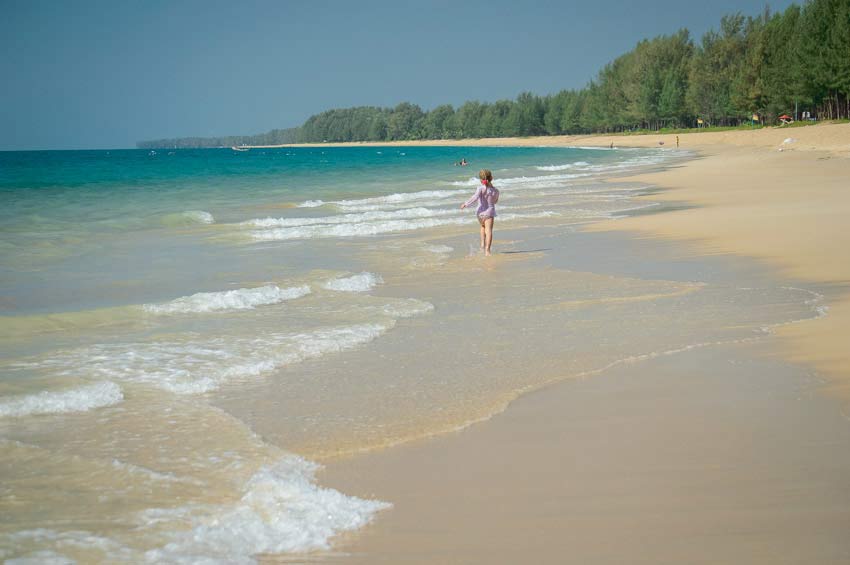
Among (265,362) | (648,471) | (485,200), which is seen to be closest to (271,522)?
(648,471)

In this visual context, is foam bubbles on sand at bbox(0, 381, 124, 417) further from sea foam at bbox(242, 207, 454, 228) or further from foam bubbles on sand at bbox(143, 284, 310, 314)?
sea foam at bbox(242, 207, 454, 228)

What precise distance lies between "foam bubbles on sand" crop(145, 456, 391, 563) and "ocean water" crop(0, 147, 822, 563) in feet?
Result: 0.04

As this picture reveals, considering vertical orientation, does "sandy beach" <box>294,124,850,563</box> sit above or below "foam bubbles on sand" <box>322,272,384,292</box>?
below

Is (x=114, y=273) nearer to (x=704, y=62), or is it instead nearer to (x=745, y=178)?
(x=745, y=178)

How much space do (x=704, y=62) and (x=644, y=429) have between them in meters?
133

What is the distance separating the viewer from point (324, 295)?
11.3m

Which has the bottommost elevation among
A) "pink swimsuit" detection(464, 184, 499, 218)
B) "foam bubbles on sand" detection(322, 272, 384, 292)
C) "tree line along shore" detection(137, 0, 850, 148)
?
"foam bubbles on sand" detection(322, 272, 384, 292)

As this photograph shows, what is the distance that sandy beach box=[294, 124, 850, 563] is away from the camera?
3867 mm

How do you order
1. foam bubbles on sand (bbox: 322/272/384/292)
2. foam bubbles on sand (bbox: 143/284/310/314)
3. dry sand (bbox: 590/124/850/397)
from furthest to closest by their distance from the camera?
foam bubbles on sand (bbox: 322/272/384/292) < foam bubbles on sand (bbox: 143/284/310/314) < dry sand (bbox: 590/124/850/397)

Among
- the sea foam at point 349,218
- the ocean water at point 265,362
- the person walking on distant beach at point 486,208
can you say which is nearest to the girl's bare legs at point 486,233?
the person walking on distant beach at point 486,208

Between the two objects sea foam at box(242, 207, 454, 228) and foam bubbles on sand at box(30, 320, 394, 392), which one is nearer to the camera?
foam bubbles on sand at box(30, 320, 394, 392)

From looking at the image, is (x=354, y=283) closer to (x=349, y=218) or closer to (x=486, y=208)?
(x=486, y=208)

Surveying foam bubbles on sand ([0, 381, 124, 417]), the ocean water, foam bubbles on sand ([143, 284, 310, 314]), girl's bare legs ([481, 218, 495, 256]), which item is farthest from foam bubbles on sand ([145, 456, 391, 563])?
girl's bare legs ([481, 218, 495, 256])

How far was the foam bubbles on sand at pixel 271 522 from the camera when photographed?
3941 millimetres
